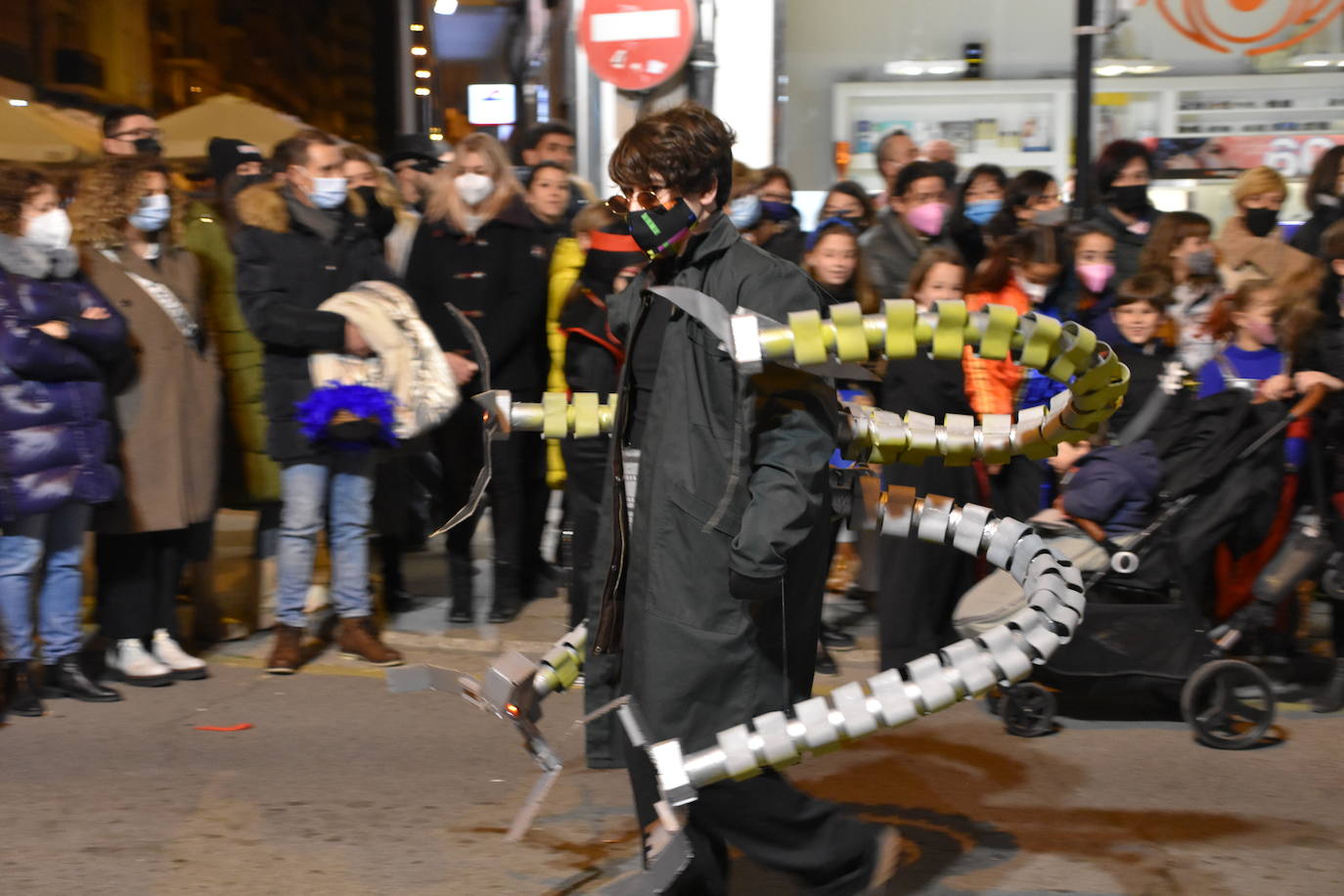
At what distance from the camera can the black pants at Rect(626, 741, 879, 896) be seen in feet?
12.2

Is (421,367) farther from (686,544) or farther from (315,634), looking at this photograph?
(686,544)

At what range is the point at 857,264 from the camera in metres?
7.03

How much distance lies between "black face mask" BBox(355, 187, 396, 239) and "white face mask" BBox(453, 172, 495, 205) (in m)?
0.81

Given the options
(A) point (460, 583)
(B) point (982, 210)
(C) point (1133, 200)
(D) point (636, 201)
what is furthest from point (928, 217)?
(D) point (636, 201)

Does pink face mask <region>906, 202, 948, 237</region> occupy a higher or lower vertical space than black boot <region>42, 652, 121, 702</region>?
higher

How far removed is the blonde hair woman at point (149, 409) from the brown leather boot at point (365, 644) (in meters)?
0.65

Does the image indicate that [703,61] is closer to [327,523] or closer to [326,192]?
[326,192]

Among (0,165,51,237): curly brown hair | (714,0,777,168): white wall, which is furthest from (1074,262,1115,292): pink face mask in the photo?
(0,165,51,237): curly brown hair

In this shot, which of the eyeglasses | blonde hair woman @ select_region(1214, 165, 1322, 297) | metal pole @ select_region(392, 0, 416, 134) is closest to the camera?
the eyeglasses

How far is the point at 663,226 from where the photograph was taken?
367 cm

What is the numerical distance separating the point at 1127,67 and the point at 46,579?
8131 mm

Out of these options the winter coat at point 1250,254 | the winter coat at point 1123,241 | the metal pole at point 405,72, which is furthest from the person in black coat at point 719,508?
the metal pole at point 405,72

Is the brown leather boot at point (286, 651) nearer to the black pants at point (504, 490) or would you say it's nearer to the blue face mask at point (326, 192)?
the black pants at point (504, 490)

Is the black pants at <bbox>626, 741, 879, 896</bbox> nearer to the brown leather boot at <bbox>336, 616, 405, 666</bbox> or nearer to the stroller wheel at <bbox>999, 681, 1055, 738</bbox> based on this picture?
the stroller wheel at <bbox>999, 681, 1055, 738</bbox>
